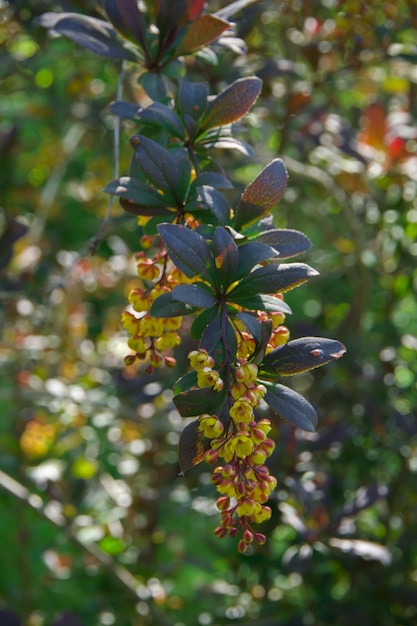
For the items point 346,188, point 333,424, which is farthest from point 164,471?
point 346,188

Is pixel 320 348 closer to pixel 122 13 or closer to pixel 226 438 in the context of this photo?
pixel 226 438

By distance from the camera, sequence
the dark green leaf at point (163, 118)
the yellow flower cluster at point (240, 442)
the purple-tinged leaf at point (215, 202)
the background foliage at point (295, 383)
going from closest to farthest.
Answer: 1. the yellow flower cluster at point (240, 442)
2. the purple-tinged leaf at point (215, 202)
3. the dark green leaf at point (163, 118)
4. the background foliage at point (295, 383)

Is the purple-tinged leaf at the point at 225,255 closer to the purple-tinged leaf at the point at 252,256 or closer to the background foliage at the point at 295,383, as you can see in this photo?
the purple-tinged leaf at the point at 252,256

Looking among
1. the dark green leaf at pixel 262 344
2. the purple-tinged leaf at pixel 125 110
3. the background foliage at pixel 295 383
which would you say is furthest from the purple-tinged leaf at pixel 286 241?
the background foliage at pixel 295 383

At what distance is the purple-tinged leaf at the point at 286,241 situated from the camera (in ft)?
3.16

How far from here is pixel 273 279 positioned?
2.93ft

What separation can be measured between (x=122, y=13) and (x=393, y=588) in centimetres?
143

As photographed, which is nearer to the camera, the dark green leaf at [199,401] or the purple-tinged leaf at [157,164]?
the dark green leaf at [199,401]

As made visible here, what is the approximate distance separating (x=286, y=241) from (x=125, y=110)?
Answer: 0.29 m

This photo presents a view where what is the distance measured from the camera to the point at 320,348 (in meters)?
0.88

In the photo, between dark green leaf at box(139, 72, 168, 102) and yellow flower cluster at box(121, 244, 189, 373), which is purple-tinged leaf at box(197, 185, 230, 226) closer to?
yellow flower cluster at box(121, 244, 189, 373)

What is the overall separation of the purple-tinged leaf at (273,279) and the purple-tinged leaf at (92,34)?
1.46 feet

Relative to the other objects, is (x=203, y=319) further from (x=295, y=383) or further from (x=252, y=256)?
(x=295, y=383)

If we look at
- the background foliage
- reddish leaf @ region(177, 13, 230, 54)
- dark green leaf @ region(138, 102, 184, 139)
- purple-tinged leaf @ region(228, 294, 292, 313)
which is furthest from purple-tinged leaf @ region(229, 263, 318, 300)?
the background foliage
